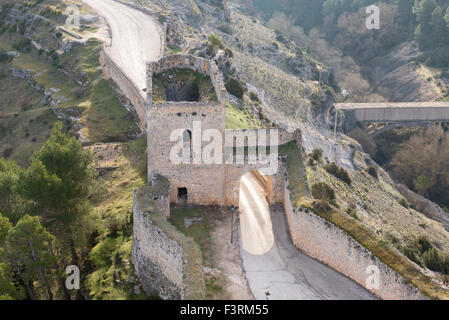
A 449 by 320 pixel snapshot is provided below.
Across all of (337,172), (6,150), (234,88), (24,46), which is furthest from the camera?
(24,46)

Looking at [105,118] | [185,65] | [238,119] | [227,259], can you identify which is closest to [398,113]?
[238,119]

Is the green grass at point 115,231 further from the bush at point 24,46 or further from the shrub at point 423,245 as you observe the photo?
the bush at point 24,46

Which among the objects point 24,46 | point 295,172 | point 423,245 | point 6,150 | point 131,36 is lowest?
point 423,245

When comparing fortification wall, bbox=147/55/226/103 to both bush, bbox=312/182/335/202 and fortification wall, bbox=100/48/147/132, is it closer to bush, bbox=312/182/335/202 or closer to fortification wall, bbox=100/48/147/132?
fortification wall, bbox=100/48/147/132

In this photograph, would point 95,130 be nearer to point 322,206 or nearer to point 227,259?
point 227,259

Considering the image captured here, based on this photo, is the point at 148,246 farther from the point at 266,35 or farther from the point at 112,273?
the point at 266,35
